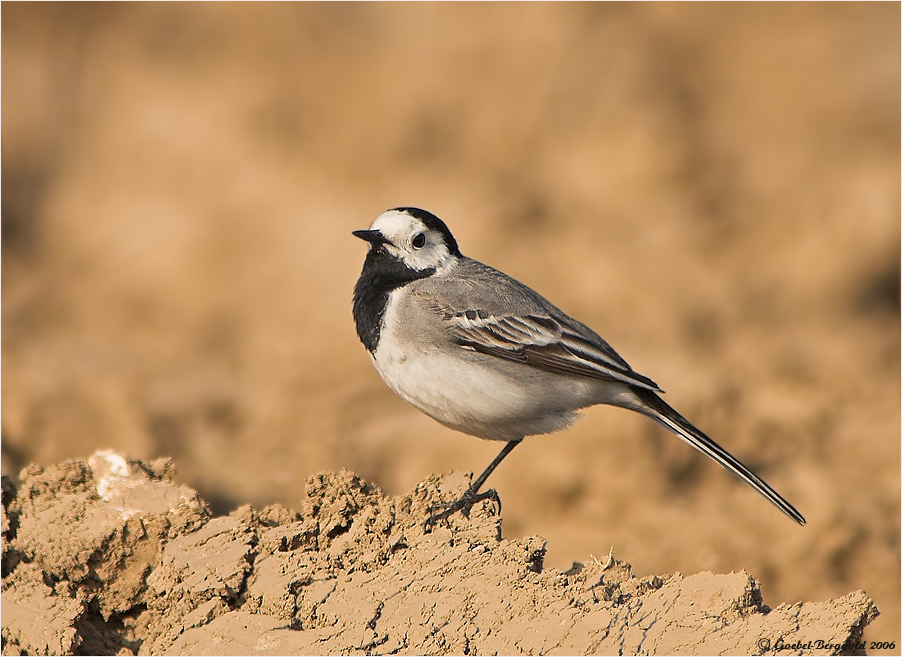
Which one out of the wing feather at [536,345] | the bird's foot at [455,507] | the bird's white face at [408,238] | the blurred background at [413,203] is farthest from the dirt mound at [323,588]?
the blurred background at [413,203]

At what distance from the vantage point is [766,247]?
1491cm

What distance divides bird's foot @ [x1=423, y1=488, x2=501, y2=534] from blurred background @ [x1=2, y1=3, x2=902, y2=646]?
216 inches

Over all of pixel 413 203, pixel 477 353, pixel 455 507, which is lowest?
pixel 455 507

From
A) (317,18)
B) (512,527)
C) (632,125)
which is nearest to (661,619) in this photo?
(512,527)

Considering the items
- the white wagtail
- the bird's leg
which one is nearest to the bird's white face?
the white wagtail

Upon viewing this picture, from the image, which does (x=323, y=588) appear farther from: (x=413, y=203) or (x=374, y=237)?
(x=413, y=203)

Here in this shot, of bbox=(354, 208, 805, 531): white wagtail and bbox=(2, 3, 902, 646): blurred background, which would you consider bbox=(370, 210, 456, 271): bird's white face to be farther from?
bbox=(2, 3, 902, 646): blurred background

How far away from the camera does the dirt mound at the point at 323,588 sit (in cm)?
514

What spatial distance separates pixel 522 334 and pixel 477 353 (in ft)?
1.22

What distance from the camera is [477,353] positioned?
6535 millimetres

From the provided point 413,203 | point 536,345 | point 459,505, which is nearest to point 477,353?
point 536,345

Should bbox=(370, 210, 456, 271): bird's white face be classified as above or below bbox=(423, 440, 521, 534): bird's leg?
above

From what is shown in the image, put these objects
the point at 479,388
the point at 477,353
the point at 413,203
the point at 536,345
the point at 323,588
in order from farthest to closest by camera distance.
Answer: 1. the point at 413,203
2. the point at 536,345
3. the point at 477,353
4. the point at 479,388
5. the point at 323,588

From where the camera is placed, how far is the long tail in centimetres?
666
